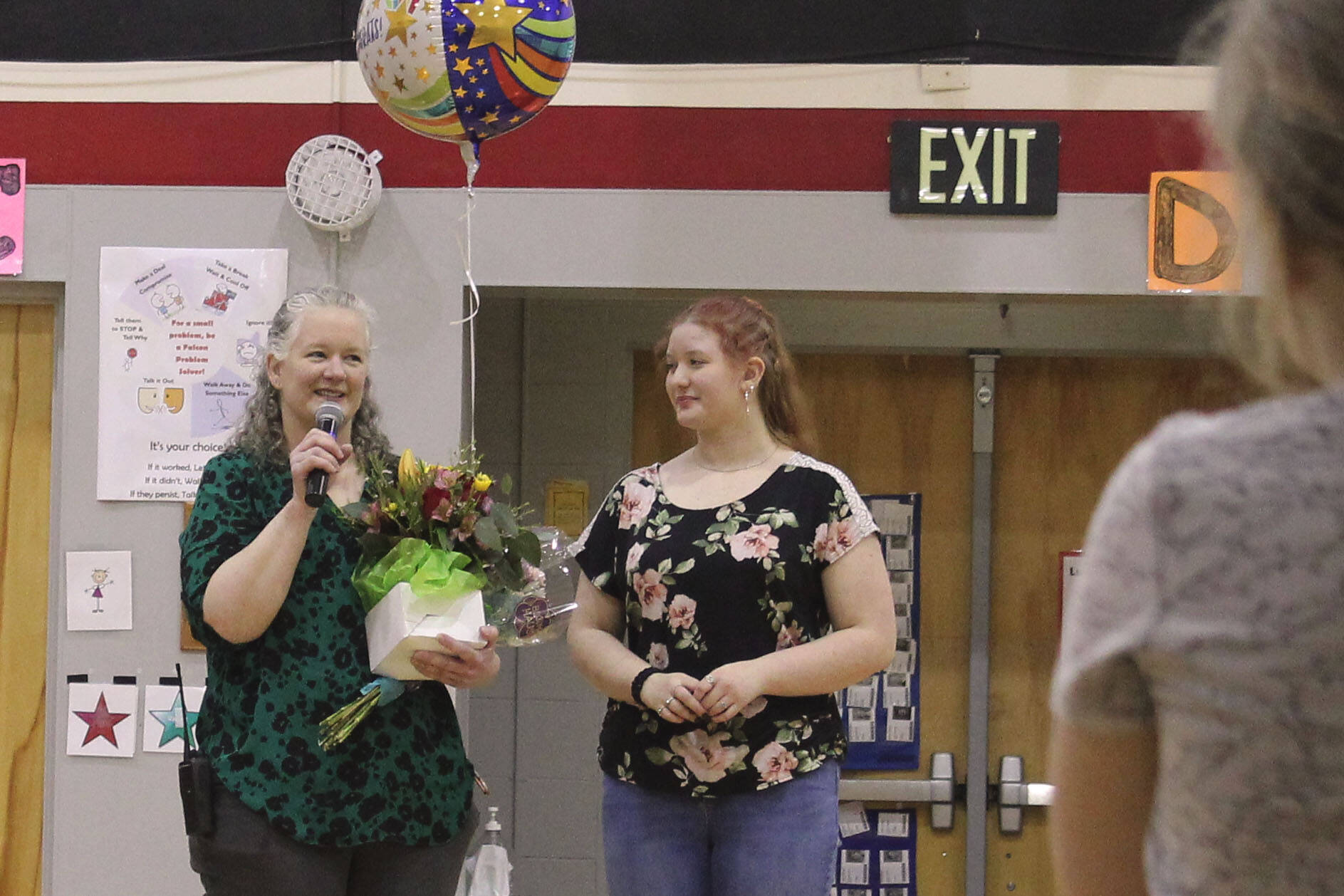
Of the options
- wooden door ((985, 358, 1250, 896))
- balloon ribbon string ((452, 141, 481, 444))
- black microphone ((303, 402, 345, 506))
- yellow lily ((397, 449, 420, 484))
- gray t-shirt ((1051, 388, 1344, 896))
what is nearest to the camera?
gray t-shirt ((1051, 388, 1344, 896))

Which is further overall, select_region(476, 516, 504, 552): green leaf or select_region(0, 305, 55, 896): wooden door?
select_region(0, 305, 55, 896): wooden door

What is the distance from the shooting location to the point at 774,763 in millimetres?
2117

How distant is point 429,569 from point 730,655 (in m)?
0.53

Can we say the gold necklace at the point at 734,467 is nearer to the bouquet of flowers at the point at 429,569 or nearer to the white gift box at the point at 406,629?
the bouquet of flowers at the point at 429,569

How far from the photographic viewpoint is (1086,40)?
3070 millimetres

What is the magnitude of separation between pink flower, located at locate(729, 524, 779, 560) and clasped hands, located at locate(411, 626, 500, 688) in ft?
1.39

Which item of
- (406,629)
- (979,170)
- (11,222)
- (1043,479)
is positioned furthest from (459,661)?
(1043,479)

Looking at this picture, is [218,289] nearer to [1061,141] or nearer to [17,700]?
[17,700]

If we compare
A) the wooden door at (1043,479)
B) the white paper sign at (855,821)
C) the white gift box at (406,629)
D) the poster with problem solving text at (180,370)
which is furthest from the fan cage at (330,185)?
the white paper sign at (855,821)

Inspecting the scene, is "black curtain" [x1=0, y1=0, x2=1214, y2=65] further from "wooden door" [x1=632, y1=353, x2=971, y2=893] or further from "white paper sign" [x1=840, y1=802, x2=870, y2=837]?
"white paper sign" [x1=840, y1=802, x2=870, y2=837]

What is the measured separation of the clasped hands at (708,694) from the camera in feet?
6.75

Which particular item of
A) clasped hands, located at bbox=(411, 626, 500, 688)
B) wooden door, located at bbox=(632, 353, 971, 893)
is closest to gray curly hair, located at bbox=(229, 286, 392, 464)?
clasped hands, located at bbox=(411, 626, 500, 688)

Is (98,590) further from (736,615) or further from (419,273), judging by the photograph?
(736,615)

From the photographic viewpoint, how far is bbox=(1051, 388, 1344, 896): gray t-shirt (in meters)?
0.63
